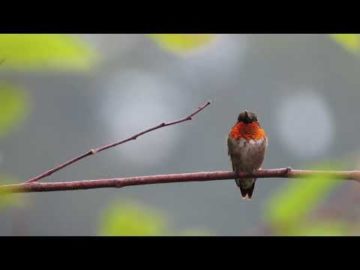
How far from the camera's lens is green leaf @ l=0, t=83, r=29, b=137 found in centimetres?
110

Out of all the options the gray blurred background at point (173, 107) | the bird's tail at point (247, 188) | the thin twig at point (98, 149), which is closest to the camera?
the thin twig at point (98, 149)

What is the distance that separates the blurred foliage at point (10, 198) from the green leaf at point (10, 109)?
0.07 m

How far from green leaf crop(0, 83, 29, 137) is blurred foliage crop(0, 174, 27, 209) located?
66 millimetres

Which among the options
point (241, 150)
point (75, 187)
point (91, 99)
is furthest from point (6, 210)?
point (91, 99)

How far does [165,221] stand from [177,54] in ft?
0.76

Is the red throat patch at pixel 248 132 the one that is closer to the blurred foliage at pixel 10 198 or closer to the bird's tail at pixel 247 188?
the bird's tail at pixel 247 188

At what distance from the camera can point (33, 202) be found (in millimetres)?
1218

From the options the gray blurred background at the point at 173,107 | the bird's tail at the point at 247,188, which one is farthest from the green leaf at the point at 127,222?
the gray blurred background at the point at 173,107

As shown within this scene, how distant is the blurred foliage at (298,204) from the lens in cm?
100

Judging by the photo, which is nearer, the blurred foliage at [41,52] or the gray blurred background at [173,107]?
the blurred foliage at [41,52]

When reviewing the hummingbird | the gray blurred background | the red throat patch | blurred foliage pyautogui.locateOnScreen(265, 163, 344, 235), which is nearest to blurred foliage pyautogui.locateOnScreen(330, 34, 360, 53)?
blurred foliage pyautogui.locateOnScreen(265, 163, 344, 235)

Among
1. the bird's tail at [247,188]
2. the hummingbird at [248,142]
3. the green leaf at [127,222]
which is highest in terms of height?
the hummingbird at [248,142]

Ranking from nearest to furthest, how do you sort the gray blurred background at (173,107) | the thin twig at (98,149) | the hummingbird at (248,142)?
the thin twig at (98,149) → the hummingbird at (248,142) → the gray blurred background at (173,107)

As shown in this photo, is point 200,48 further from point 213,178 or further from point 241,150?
point 241,150
